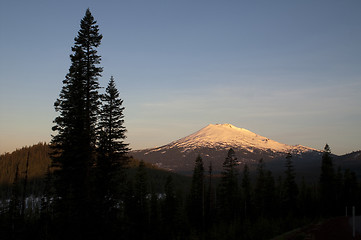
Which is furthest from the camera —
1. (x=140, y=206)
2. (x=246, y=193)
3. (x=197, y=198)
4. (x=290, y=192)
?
(x=246, y=193)

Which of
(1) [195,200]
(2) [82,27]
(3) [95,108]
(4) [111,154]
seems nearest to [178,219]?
(1) [195,200]

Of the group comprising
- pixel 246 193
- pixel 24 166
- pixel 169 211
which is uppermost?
pixel 24 166

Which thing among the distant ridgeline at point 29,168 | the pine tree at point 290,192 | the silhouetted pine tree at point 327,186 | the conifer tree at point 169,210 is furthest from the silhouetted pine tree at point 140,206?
the distant ridgeline at point 29,168

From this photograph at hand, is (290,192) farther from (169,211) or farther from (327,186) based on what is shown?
(169,211)

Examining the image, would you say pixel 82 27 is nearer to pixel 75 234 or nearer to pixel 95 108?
pixel 95 108

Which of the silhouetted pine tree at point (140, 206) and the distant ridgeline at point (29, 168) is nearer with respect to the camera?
the silhouetted pine tree at point (140, 206)

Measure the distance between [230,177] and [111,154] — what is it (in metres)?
31.2

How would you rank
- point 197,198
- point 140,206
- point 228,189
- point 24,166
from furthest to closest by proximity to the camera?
point 24,166 → point 197,198 → point 228,189 → point 140,206

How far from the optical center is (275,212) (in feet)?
216

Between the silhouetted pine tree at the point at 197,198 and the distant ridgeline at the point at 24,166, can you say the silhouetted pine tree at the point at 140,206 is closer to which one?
the silhouetted pine tree at the point at 197,198

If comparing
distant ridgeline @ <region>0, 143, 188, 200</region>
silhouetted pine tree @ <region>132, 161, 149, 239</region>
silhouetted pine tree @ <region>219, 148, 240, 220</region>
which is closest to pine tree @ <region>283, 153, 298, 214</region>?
silhouetted pine tree @ <region>219, 148, 240, 220</region>

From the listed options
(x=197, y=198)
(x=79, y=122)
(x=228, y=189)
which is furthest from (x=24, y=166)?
(x=79, y=122)

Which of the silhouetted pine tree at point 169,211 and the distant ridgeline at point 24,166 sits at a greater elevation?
the distant ridgeline at point 24,166

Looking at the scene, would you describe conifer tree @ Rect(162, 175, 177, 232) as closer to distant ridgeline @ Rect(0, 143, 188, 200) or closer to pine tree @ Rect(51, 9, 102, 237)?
pine tree @ Rect(51, 9, 102, 237)
